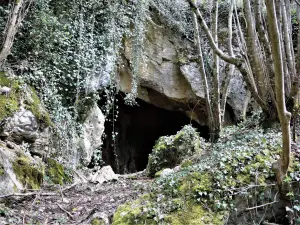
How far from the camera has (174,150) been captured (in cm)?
523

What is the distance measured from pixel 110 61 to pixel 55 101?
1728 mm

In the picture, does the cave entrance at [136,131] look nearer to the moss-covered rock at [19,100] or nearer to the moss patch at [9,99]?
the moss-covered rock at [19,100]

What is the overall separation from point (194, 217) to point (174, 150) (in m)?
2.76

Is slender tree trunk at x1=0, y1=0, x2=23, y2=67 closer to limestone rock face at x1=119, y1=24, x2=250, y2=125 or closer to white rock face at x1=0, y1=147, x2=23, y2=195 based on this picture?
white rock face at x1=0, y1=147, x2=23, y2=195

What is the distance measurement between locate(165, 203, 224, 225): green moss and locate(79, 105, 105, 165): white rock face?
363 centimetres

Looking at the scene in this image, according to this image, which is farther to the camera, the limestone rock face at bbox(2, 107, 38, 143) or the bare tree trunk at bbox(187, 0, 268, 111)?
the limestone rock face at bbox(2, 107, 38, 143)

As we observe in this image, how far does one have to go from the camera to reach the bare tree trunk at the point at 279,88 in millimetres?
1776

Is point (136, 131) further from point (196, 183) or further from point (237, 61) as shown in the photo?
point (196, 183)

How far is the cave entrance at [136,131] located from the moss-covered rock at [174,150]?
4554mm

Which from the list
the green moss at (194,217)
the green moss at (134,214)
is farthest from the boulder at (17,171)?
the green moss at (194,217)

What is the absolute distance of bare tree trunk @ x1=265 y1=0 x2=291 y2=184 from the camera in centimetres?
178

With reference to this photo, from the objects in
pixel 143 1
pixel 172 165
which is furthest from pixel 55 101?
pixel 143 1

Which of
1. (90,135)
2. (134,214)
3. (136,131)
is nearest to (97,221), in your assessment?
(134,214)

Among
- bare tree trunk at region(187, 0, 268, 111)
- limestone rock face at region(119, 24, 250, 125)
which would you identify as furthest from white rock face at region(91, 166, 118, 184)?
limestone rock face at region(119, 24, 250, 125)
